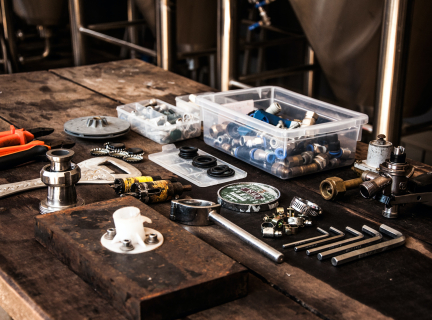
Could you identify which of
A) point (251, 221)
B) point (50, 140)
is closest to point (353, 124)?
point (251, 221)

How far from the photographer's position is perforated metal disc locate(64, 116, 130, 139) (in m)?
1.25

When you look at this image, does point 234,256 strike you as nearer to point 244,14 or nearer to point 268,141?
point 268,141

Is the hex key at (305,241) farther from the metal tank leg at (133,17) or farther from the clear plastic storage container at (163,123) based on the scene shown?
the metal tank leg at (133,17)

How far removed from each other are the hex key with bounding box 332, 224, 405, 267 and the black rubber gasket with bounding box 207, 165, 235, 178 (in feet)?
1.11

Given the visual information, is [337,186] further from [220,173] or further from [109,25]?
[109,25]

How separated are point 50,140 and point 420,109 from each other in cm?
155

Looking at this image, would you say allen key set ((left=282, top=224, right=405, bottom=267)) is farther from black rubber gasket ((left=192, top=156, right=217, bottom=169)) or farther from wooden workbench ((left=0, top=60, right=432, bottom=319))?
black rubber gasket ((left=192, top=156, right=217, bottom=169))

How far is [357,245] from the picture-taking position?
31.2 inches

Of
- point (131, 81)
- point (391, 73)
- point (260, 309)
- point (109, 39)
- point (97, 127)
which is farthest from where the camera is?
point (109, 39)

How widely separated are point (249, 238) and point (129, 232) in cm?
20

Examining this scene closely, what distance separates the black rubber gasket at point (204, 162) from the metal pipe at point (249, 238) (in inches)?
10.1

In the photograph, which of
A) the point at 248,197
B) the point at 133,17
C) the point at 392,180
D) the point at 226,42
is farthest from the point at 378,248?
the point at 133,17

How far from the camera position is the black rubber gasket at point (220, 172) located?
1054 millimetres

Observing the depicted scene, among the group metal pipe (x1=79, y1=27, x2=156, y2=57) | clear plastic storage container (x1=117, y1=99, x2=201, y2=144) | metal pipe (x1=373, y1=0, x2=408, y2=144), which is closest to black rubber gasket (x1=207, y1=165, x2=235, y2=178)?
clear plastic storage container (x1=117, y1=99, x2=201, y2=144)
